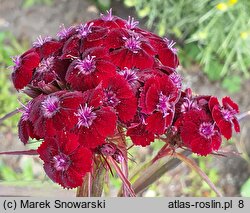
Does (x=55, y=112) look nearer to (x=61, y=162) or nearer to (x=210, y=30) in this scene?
(x=61, y=162)

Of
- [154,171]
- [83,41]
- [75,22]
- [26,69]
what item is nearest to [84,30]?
[83,41]

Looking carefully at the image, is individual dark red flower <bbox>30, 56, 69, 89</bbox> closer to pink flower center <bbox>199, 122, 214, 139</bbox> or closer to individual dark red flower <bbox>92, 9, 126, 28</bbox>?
individual dark red flower <bbox>92, 9, 126, 28</bbox>

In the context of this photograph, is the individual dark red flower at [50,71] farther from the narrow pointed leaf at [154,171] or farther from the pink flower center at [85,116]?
the narrow pointed leaf at [154,171]

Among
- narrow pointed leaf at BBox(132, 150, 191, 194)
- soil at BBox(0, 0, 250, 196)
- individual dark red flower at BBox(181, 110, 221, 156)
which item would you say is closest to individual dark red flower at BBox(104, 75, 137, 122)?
individual dark red flower at BBox(181, 110, 221, 156)

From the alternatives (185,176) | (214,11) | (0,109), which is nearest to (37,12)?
(0,109)

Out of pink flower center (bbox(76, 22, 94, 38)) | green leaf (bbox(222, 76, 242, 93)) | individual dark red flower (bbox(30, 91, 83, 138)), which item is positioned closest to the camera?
individual dark red flower (bbox(30, 91, 83, 138))
